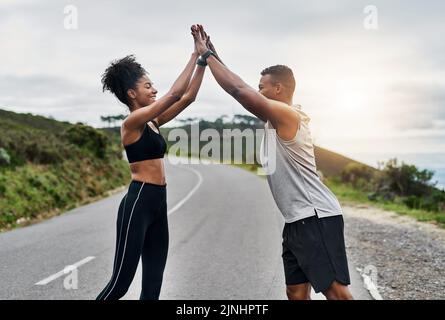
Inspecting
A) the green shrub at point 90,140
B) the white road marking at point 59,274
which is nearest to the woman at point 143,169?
the white road marking at point 59,274

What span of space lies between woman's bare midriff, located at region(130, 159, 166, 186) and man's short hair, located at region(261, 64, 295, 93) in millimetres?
704

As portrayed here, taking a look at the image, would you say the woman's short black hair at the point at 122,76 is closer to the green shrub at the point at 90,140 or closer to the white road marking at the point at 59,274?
the white road marking at the point at 59,274

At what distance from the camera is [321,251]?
2498mm

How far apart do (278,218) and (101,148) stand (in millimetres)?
11983

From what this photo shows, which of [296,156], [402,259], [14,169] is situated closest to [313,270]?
[296,156]

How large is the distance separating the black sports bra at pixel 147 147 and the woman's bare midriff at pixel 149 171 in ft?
0.23

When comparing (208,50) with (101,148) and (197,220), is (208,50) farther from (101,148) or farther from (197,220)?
(101,148)

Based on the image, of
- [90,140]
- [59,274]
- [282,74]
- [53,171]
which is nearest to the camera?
[282,74]

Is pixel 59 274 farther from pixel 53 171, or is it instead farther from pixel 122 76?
pixel 53 171

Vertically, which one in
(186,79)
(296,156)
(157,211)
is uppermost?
(186,79)

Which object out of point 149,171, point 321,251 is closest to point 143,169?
point 149,171

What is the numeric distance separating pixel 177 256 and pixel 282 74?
6.73 metres

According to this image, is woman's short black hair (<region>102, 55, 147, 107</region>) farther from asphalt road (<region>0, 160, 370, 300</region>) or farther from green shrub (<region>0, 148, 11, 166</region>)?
green shrub (<region>0, 148, 11, 166</region>)
